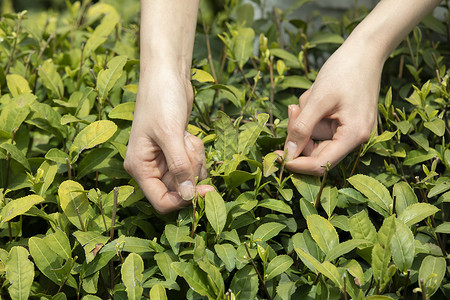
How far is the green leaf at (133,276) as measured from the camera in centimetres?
104

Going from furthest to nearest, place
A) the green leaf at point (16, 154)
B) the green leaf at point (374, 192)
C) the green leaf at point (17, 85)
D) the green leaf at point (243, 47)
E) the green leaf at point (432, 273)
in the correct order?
the green leaf at point (243, 47)
the green leaf at point (17, 85)
the green leaf at point (16, 154)
the green leaf at point (374, 192)
the green leaf at point (432, 273)

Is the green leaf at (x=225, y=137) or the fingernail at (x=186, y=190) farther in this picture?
the green leaf at (x=225, y=137)

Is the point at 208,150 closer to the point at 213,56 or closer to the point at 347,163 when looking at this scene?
the point at 347,163

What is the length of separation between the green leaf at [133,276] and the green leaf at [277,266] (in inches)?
11.9

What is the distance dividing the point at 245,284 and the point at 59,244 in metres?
0.48

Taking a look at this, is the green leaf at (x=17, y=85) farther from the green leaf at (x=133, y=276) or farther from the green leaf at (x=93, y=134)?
the green leaf at (x=133, y=276)

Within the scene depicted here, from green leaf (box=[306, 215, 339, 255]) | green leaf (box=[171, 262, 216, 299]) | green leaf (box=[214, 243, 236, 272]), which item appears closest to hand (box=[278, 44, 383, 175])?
green leaf (box=[306, 215, 339, 255])

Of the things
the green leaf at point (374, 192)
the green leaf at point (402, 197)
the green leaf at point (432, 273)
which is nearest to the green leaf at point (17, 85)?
the green leaf at point (374, 192)

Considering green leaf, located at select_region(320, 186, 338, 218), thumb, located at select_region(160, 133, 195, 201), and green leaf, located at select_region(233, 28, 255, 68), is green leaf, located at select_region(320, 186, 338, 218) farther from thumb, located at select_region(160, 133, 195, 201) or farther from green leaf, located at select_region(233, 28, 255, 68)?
green leaf, located at select_region(233, 28, 255, 68)

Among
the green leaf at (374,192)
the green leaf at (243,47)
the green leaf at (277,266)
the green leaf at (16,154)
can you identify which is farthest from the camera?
the green leaf at (243,47)

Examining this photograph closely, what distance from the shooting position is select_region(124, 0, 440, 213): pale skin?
1.28 meters

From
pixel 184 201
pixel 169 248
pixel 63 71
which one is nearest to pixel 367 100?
pixel 184 201

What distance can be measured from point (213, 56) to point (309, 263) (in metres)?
1.21

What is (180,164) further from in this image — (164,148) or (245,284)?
(245,284)
